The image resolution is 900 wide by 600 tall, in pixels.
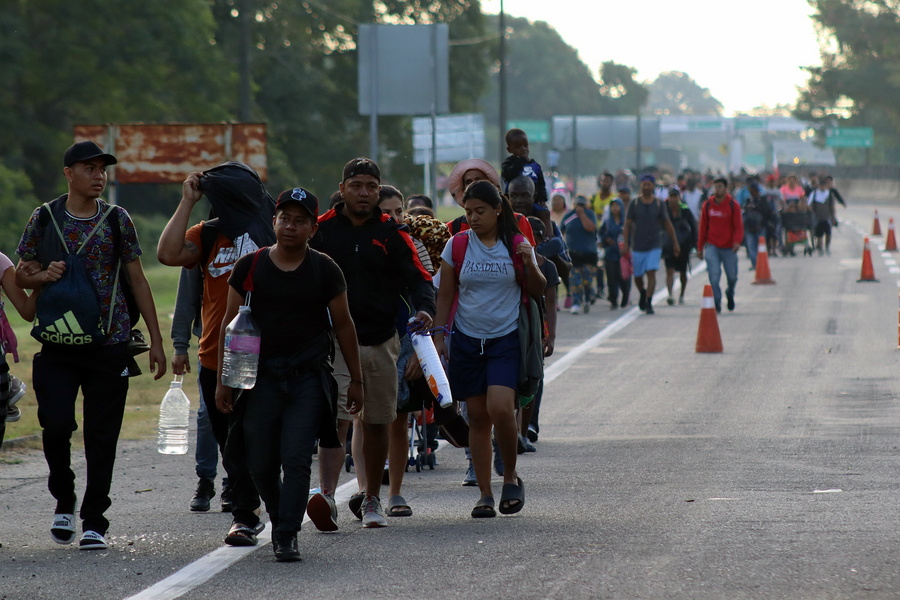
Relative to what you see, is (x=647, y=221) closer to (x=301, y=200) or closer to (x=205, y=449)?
(x=205, y=449)

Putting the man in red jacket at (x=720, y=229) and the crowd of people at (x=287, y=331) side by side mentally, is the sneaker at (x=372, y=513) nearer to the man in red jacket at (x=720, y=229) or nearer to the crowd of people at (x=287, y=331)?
the crowd of people at (x=287, y=331)

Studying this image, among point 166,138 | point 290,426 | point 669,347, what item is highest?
point 166,138

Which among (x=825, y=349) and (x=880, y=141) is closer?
(x=825, y=349)

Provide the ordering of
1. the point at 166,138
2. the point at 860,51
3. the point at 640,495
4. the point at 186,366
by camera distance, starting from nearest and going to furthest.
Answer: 1. the point at 186,366
2. the point at 640,495
3. the point at 166,138
4. the point at 860,51

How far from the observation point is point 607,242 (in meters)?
20.6

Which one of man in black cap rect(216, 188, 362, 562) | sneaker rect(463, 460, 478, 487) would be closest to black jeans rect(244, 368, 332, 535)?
man in black cap rect(216, 188, 362, 562)

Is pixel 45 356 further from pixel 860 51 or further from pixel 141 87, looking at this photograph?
pixel 860 51

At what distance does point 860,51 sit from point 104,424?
91272mm

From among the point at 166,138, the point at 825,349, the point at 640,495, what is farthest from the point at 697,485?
the point at 166,138

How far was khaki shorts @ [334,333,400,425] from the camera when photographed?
7.31 meters

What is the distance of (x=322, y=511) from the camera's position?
6980 mm

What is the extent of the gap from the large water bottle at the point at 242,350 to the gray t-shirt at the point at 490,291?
1450 mm

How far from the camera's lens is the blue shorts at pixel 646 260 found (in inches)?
779

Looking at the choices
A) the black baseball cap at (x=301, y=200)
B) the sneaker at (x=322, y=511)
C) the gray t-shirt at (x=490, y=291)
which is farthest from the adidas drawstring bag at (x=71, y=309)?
the gray t-shirt at (x=490, y=291)
